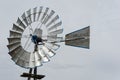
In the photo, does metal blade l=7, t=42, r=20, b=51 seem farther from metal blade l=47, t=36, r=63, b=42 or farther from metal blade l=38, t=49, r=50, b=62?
metal blade l=47, t=36, r=63, b=42

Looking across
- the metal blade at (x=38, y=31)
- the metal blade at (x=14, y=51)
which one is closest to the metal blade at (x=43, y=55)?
the metal blade at (x=38, y=31)

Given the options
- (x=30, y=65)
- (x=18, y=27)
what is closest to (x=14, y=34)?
(x=18, y=27)

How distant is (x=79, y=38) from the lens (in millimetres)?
47656

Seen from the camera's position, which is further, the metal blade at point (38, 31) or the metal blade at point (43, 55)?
the metal blade at point (38, 31)

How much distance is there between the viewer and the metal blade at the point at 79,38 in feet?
155

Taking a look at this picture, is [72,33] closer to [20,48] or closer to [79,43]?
[79,43]

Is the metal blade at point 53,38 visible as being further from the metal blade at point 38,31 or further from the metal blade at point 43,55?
the metal blade at point 43,55

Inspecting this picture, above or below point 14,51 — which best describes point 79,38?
above

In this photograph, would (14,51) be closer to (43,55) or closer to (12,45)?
(12,45)

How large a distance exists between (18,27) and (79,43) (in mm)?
6161

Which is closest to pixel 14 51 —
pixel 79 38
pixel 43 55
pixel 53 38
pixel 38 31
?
pixel 38 31

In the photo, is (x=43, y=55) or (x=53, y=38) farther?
(x=53, y=38)

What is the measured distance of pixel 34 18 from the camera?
4950cm

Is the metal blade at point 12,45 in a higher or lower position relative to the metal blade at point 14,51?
higher
